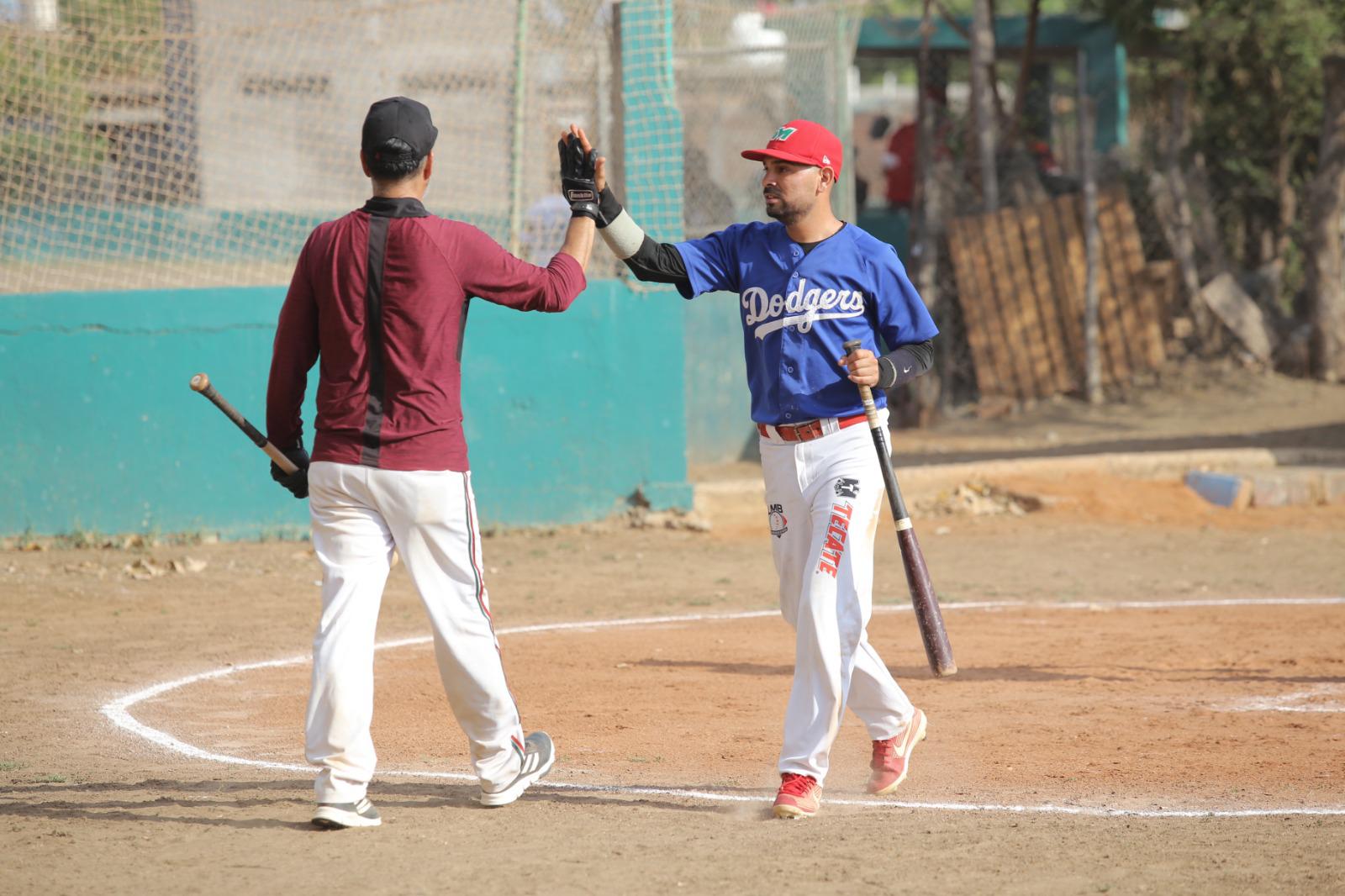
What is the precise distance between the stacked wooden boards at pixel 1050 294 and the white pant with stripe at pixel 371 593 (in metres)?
12.5

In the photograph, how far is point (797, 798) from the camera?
4.85 metres

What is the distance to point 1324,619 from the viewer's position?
8.55 meters

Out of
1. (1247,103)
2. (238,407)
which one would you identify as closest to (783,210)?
(238,407)

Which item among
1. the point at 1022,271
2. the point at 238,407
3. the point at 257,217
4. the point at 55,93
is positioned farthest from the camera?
the point at 1022,271

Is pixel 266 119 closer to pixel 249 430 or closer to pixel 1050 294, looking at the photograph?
pixel 249 430

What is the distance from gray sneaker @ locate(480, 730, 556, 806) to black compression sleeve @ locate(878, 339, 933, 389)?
1648 mm

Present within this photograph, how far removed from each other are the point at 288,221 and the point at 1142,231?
10.4 meters

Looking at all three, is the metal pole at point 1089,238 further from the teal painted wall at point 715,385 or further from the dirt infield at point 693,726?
the dirt infield at point 693,726

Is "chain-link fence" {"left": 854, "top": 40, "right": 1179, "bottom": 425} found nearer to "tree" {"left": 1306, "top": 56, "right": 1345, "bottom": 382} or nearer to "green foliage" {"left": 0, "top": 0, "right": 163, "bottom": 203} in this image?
"tree" {"left": 1306, "top": 56, "right": 1345, "bottom": 382}

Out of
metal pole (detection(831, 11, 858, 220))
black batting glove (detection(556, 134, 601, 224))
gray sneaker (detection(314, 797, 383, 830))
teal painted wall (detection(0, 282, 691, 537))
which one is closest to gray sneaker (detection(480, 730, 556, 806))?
gray sneaker (detection(314, 797, 383, 830))

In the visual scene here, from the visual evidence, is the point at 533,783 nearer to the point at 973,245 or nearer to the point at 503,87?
the point at 503,87

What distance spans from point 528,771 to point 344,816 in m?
0.63

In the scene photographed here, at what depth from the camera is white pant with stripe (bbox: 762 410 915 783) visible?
4859mm

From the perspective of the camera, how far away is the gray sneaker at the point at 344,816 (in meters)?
4.69
